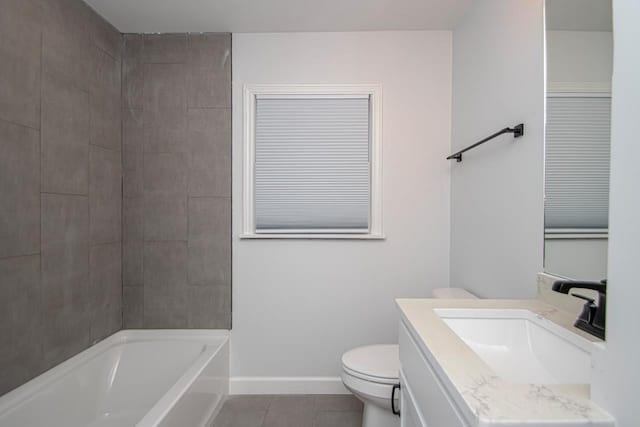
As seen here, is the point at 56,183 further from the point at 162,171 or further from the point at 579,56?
the point at 579,56

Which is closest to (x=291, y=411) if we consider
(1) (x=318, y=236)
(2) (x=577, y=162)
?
(1) (x=318, y=236)

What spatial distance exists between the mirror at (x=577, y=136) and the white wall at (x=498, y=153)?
0.21ft

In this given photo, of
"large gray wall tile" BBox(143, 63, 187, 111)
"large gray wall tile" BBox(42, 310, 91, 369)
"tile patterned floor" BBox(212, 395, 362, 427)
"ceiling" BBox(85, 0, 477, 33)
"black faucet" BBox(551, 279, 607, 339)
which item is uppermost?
"ceiling" BBox(85, 0, 477, 33)

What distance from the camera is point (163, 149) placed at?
216 centimetres

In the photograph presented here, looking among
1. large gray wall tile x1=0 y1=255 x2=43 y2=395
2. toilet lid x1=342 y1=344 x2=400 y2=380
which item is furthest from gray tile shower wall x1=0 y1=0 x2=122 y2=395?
toilet lid x1=342 y1=344 x2=400 y2=380

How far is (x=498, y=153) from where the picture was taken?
154 cm

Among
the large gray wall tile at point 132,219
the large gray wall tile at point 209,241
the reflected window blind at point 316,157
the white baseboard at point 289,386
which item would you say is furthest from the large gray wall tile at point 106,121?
the white baseboard at point 289,386

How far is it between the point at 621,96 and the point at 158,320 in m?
2.51

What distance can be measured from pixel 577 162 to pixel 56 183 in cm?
228

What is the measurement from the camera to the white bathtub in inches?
55.2

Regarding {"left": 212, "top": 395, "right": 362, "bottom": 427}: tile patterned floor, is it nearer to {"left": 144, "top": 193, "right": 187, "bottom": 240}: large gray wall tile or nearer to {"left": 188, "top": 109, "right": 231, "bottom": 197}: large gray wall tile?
{"left": 144, "top": 193, "right": 187, "bottom": 240}: large gray wall tile

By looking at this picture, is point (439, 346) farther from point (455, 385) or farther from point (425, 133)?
point (425, 133)

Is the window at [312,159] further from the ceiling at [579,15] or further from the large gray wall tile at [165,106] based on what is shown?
the ceiling at [579,15]

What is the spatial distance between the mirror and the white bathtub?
5.51 ft
